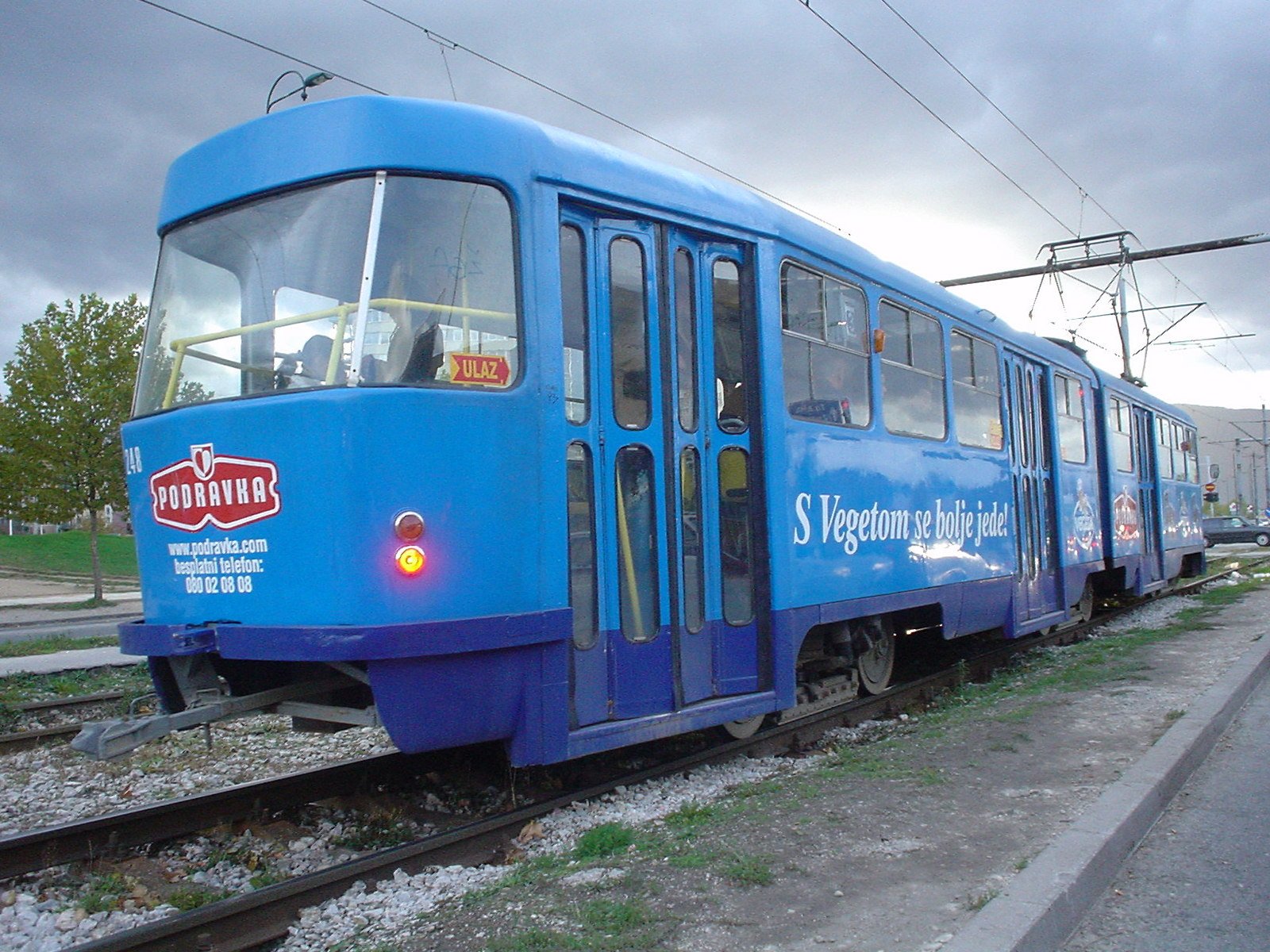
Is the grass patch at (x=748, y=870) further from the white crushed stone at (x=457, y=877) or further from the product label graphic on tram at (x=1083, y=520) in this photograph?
the product label graphic on tram at (x=1083, y=520)

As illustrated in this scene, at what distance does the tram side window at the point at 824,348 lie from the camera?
6379 millimetres

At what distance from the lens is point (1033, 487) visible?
34.3 feet

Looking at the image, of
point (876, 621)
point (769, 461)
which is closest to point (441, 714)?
point (769, 461)

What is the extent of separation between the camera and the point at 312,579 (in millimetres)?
4461

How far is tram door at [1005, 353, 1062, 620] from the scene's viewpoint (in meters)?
9.98

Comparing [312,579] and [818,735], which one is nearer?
[312,579]

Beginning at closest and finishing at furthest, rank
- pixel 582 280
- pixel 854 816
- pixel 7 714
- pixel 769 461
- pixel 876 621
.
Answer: pixel 854 816, pixel 582 280, pixel 769 461, pixel 876 621, pixel 7 714

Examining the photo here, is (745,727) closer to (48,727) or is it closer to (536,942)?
(536,942)

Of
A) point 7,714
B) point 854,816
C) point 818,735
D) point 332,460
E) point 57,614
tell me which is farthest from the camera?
point 57,614

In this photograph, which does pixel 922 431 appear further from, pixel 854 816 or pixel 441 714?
pixel 441 714

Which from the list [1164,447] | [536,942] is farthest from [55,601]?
[536,942]

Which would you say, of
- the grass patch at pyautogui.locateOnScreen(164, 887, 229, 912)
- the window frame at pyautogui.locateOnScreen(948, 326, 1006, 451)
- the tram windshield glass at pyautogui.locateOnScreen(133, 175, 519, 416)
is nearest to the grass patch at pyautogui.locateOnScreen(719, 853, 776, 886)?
the grass patch at pyautogui.locateOnScreen(164, 887, 229, 912)

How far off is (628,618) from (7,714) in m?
5.99

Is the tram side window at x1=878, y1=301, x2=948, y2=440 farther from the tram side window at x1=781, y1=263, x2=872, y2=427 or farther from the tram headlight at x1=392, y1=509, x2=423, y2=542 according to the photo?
the tram headlight at x1=392, y1=509, x2=423, y2=542
